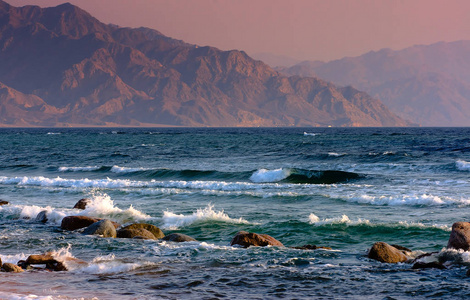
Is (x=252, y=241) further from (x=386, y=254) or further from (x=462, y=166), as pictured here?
(x=462, y=166)

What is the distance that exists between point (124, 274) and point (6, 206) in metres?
12.4

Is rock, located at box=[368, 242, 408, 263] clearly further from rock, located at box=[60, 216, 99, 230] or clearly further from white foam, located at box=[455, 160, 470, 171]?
white foam, located at box=[455, 160, 470, 171]

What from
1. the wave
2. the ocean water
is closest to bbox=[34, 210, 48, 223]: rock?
the ocean water

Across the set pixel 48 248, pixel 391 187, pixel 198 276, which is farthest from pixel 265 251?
pixel 391 187

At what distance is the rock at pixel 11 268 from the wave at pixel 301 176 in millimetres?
21567

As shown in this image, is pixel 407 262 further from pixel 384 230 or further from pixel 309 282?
pixel 384 230

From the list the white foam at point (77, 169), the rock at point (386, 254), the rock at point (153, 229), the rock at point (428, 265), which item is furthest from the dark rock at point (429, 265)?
the white foam at point (77, 169)

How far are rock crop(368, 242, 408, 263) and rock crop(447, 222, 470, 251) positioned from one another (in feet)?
3.65

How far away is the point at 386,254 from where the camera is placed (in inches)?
444

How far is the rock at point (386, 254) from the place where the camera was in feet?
36.7

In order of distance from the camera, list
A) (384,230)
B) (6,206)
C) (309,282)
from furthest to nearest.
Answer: (6,206)
(384,230)
(309,282)

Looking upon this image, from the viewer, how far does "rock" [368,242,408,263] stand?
11.2m

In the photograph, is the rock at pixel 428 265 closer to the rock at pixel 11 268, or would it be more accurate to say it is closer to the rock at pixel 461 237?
the rock at pixel 461 237

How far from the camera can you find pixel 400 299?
8.55 m
